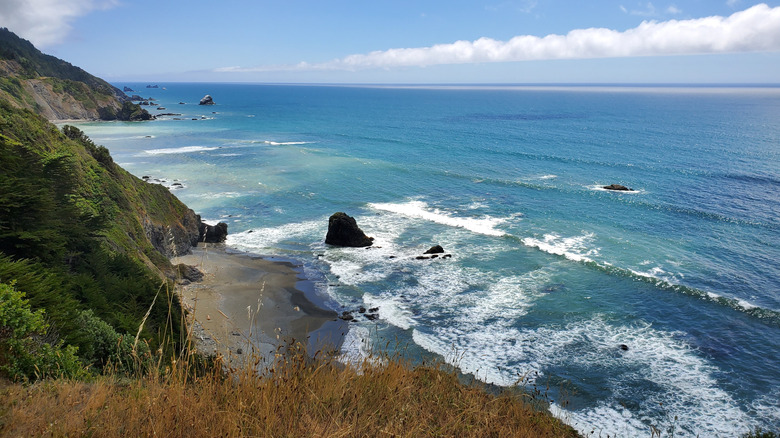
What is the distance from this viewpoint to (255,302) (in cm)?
2638

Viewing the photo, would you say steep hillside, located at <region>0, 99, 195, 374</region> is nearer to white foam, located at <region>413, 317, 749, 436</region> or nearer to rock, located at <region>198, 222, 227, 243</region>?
rock, located at <region>198, 222, 227, 243</region>

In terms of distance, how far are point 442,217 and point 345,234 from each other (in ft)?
36.5

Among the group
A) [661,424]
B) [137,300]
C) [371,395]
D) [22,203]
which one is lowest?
[661,424]

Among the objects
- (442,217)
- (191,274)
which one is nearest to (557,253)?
(442,217)

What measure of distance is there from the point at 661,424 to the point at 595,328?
23.4 feet

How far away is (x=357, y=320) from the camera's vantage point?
25.0 meters

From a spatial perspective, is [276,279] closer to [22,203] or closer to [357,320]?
[357,320]

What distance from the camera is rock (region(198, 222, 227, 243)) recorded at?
37219 millimetres

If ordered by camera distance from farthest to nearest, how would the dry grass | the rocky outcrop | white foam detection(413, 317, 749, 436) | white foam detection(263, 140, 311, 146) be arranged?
white foam detection(263, 140, 311, 146), the rocky outcrop, white foam detection(413, 317, 749, 436), the dry grass

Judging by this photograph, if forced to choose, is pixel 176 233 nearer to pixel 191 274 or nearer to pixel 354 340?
pixel 191 274

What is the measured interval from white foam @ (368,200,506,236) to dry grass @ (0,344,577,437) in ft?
112

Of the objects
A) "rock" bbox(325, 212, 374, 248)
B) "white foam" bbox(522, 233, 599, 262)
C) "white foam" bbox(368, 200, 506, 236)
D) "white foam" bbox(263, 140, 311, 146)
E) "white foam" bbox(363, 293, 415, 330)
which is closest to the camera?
"white foam" bbox(363, 293, 415, 330)

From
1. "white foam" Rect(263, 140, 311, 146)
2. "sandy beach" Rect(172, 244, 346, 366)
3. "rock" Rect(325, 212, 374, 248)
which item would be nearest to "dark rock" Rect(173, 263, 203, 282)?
"sandy beach" Rect(172, 244, 346, 366)

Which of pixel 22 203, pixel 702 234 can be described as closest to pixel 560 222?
pixel 702 234
